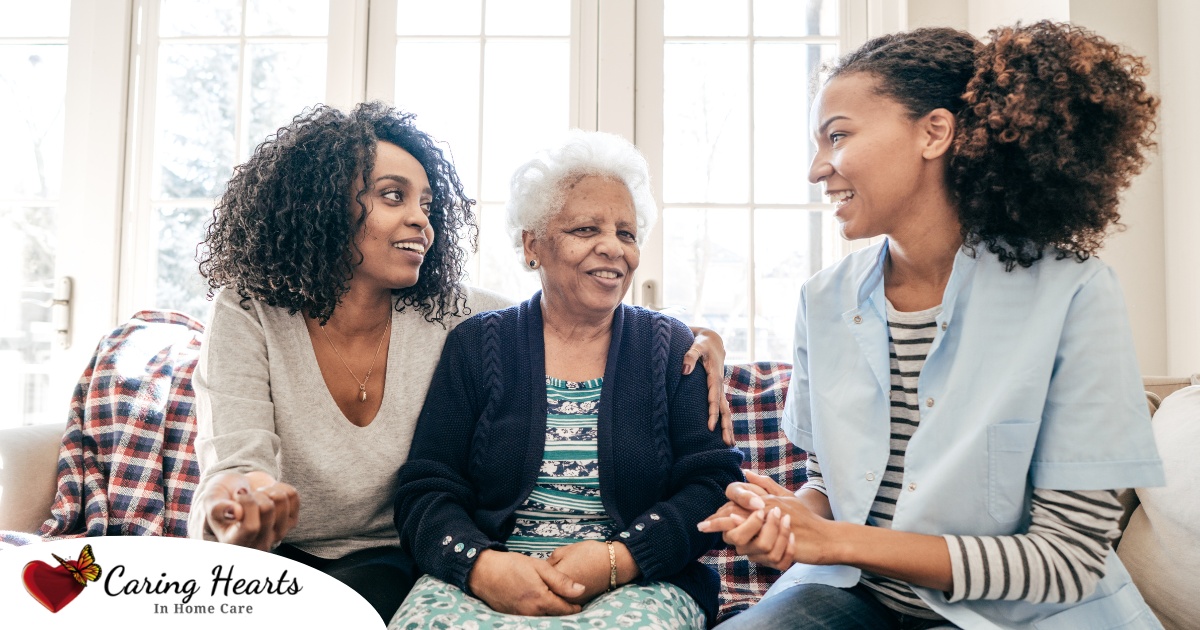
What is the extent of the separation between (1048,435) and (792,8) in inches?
83.1

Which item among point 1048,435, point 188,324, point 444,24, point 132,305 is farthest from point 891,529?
point 132,305

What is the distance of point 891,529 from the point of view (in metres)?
1.16

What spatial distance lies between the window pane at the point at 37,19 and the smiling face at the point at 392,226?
226 cm

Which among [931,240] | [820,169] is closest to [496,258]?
[820,169]

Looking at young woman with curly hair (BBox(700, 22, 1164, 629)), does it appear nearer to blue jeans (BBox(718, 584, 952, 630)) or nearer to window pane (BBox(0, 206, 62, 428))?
blue jeans (BBox(718, 584, 952, 630))

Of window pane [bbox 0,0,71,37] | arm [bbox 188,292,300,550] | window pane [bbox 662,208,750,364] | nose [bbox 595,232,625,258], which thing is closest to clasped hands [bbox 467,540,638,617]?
arm [bbox 188,292,300,550]

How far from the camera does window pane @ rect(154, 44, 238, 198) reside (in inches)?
113

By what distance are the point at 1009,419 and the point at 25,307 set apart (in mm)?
3262

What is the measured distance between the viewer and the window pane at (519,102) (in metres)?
2.79

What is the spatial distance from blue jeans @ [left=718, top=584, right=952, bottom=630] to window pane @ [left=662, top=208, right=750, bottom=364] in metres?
1.52

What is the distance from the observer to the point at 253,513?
1.02 meters

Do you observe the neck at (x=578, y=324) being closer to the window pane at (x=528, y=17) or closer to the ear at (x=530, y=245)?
the ear at (x=530, y=245)

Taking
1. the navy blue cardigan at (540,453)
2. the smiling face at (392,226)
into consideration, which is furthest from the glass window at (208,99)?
the navy blue cardigan at (540,453)

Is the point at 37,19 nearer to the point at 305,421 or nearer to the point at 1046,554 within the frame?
the point at 305,421
